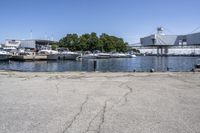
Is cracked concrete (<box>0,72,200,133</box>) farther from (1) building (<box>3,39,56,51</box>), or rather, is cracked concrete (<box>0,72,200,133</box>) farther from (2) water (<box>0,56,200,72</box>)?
(1) building (<box>3,39,56,51</box>)

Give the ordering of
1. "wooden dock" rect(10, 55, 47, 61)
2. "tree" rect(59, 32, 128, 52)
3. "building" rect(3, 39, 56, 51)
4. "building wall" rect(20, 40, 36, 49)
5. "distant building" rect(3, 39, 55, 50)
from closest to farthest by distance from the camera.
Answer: "wooden dock" rect(10, 55, 47, 61) < "tree" rect(59, 32, 128, 52) < "building" rect(3, 39, 56, 51) < "distant building" rect(3, 39, 55, 50) < "building wall" rect(20, 40, 36, 49)

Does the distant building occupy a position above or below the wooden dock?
above

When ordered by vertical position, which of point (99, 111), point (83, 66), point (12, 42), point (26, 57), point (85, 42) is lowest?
→ point (83, 66)

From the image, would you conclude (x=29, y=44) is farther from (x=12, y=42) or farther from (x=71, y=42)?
(x=71, y=42)

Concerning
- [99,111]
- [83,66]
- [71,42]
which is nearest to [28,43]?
[71,42]

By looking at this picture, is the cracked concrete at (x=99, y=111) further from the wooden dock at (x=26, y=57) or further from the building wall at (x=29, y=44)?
the building wall at (x=29, y=44)

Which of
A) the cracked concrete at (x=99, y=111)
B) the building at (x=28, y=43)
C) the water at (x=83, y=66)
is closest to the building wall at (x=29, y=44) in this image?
the building at (x=28, y=43)

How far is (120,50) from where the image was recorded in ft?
575

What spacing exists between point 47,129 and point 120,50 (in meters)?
169

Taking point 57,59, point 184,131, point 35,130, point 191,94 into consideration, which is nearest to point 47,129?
point 35,130

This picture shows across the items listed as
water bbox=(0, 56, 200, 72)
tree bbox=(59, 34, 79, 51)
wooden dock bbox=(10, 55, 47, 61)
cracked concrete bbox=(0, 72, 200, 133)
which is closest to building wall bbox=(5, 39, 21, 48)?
tree bbox=(59, 34, 79, 51)

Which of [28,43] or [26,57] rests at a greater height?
[28,43]

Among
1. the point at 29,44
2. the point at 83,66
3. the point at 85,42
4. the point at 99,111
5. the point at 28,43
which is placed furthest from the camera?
the point at 28,43

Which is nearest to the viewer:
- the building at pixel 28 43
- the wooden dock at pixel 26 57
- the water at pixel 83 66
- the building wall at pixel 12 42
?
the water at pixel 83 66
